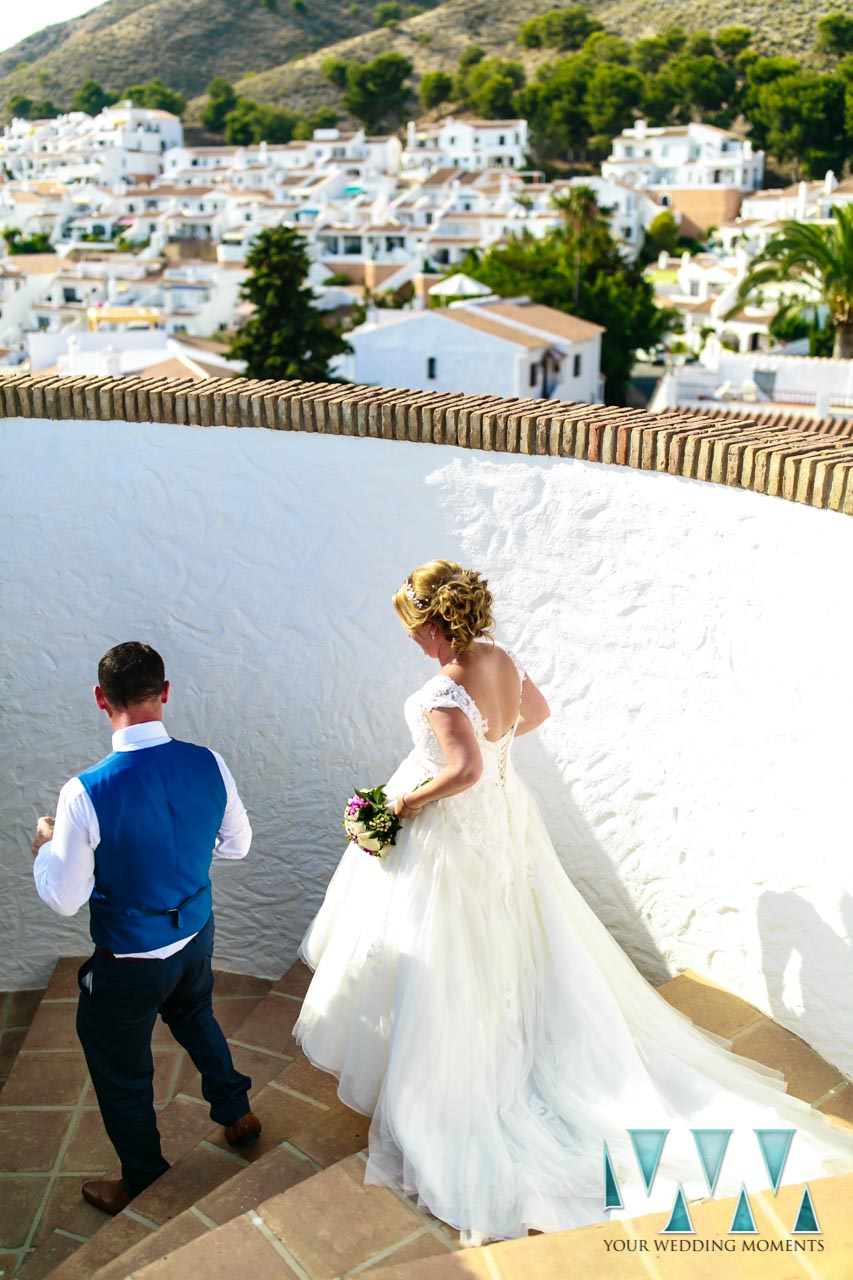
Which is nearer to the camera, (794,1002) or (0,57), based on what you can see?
(794,1002)

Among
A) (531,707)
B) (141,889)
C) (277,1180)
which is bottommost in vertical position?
(277,1180)

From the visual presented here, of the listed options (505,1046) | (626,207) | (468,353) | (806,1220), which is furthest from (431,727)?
(626,207)

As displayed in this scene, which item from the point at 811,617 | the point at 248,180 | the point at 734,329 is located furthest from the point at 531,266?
the point at 811,617

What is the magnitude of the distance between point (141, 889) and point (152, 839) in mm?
129

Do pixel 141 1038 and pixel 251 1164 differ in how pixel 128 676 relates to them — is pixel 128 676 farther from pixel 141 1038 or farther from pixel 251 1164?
pixel 251 1164

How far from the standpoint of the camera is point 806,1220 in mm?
2174

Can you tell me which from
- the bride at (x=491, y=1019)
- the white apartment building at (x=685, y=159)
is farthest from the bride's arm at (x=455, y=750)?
the white apartment building at (x=685, y=159)

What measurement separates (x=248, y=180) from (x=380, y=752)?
232ft

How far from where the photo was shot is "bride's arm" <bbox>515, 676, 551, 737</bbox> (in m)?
3.18

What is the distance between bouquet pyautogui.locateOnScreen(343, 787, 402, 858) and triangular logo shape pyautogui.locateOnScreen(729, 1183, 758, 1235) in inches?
47.7

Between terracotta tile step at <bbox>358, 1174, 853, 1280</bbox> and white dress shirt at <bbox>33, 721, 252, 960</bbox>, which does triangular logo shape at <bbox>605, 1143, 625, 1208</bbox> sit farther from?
white dress shirt at <bbox>33, 721, 252, 960</bbox>

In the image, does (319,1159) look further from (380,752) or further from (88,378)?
(88,378)

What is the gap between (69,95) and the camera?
101000 millimetres

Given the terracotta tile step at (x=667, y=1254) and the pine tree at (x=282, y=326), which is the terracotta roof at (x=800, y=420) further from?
the pine tree at (x=282, y=326)
